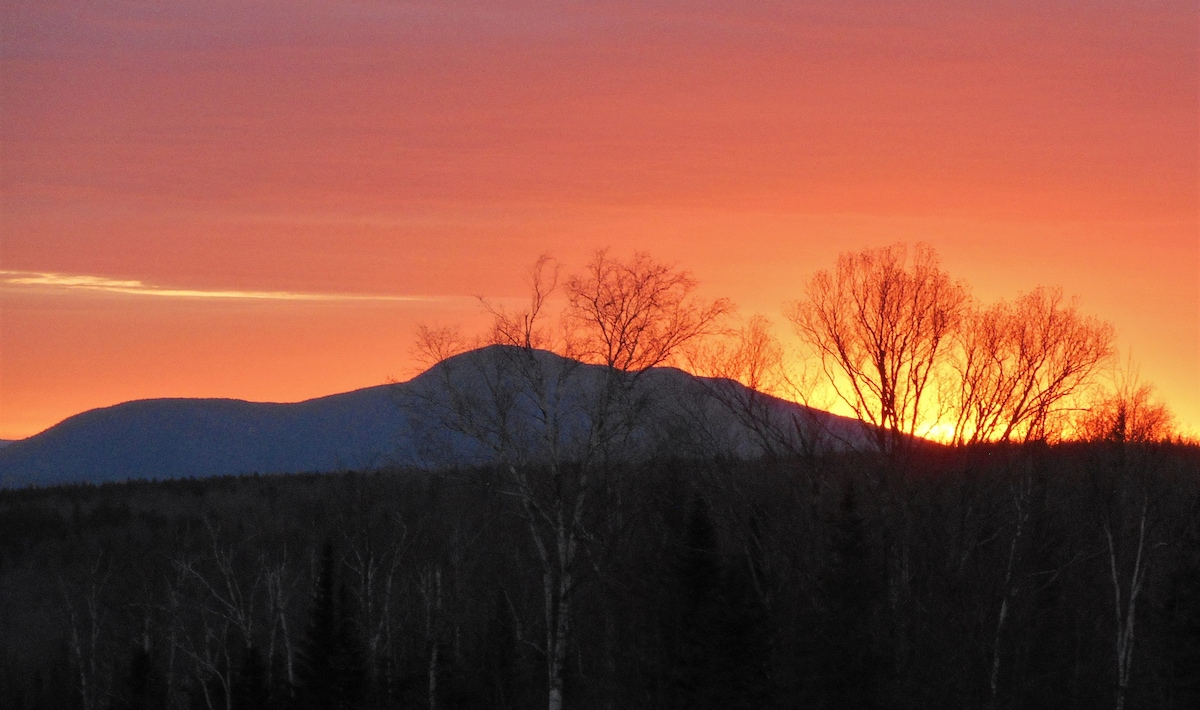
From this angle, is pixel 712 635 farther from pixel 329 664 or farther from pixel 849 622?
pixel 329 664

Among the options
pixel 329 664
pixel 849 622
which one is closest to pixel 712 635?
pixel 849 622

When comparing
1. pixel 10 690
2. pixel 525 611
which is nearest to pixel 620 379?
pixel 525 611

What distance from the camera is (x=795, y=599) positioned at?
3953 centimetres

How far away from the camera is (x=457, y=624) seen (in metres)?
57.2

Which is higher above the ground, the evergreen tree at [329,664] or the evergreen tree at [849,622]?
the evergreen tree at [849,622]

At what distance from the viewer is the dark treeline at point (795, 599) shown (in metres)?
36.0

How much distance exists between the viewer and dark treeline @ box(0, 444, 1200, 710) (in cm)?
3600

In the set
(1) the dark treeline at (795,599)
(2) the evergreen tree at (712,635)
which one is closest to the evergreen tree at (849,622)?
(1) the dark treeline at (795,599)

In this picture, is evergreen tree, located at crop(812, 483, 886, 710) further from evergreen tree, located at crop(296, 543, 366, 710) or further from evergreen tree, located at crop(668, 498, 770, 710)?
evergreen tree, located at crop(296, 543, 366, 710)

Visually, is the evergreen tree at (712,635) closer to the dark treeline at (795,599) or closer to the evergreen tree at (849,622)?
the dark treeline at (795,599)

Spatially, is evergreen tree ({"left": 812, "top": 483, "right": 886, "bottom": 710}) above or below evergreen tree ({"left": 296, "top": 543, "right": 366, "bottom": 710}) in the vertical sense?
above

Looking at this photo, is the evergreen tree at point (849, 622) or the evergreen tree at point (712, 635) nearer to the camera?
the evergreen tree at point (849, 622)

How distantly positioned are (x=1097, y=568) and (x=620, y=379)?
31.8 meters

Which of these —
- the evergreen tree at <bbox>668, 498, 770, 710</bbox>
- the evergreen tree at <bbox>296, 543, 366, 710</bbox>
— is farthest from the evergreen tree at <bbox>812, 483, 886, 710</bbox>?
the evergreen tree at <bbox>296, 543, 366, 710</bbox>
